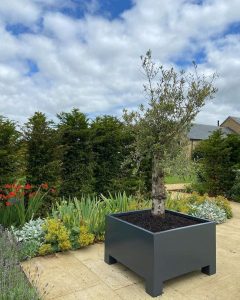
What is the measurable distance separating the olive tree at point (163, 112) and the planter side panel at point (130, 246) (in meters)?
0.52

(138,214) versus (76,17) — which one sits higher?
(76,17)

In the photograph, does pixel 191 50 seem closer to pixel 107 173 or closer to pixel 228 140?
pixel 107 173

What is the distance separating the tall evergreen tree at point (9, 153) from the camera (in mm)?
4480

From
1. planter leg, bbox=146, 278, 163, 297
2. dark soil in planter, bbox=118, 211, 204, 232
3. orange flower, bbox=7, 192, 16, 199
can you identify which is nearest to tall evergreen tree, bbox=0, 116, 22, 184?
orange flower, bbox=7, 192, 16, 199

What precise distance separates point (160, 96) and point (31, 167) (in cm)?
289

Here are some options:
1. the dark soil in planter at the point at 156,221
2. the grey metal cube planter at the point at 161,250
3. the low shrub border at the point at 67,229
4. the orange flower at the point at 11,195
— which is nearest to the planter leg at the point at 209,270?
the grey metal cube planter at the point at 161,250

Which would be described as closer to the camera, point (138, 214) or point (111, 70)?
point (138, 214)

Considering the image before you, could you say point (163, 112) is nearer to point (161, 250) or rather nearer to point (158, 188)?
point (158, 188)

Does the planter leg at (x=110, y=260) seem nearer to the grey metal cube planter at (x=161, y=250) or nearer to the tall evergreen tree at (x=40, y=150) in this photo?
the grey metal cube planter at (x=161, y=250)

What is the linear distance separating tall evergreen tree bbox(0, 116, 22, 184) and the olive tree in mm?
2339

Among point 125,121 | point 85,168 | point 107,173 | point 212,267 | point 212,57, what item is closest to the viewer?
point 212,267

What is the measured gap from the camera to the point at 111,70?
6582 millimetres

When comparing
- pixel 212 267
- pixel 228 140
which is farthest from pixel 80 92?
pixel 212 267

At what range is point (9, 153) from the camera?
4.55m
